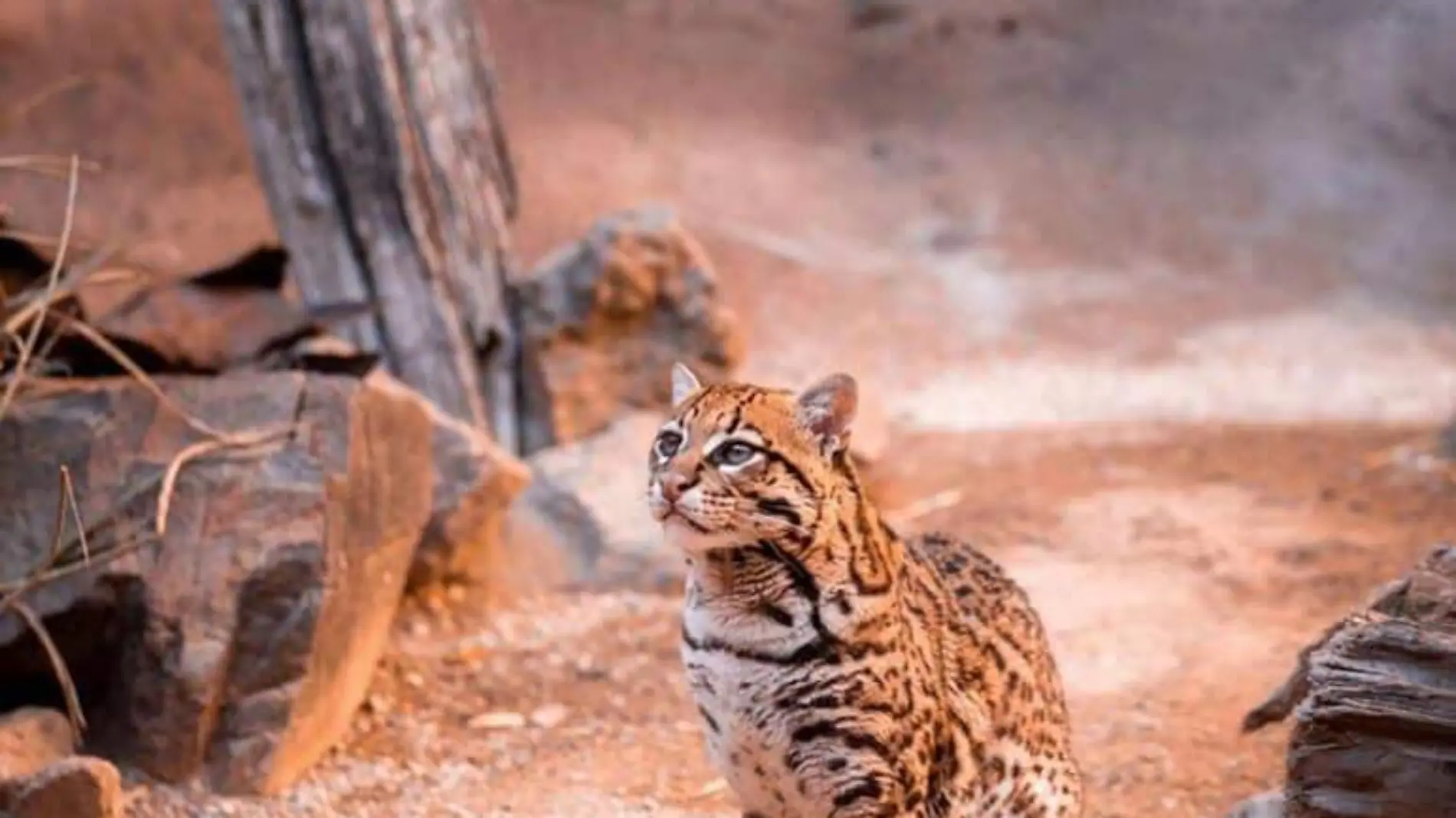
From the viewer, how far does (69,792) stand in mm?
4176

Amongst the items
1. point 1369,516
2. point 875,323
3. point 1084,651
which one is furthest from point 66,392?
point 875,323

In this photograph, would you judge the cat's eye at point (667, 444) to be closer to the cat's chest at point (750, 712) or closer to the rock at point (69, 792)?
the cat's chest at point (750, 712)

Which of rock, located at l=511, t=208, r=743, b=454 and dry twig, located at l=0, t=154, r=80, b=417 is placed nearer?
dry twig, located at l=0, t=154, r=80, b=417

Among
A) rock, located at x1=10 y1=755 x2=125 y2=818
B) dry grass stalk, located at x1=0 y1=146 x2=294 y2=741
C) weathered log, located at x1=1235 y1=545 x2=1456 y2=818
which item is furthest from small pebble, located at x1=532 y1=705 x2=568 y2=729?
weathered log, located at x1=1235 y1=545 x2=1456 y2=818

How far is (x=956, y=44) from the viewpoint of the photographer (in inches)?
528

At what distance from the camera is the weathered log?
326 cm

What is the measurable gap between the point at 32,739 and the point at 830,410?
7.17 ft

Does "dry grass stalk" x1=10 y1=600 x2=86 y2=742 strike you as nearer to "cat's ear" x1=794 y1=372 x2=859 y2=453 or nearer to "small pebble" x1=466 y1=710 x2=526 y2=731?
"small pebble" x1=466 y1=710 x2=526 y2=731

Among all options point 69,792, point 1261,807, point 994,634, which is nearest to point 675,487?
point 994,634

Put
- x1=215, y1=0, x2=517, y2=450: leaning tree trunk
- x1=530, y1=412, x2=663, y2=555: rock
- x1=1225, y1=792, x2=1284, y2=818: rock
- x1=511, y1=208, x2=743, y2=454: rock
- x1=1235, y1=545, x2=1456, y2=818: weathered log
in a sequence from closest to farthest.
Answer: x1=1235, y1=545, x2=1456, y2=818: weathered log, x1=1225, y1=792, x2=1284, y2=818: rock, x1=530, y1=412, x2=663, y2=555: rock, x1=215, y1=0, x2=517, y2=450: leaning tree trunk, x1=511, y1=208, x2=743, y2=454: rock

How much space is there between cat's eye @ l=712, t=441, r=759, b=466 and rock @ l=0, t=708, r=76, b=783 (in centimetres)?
182

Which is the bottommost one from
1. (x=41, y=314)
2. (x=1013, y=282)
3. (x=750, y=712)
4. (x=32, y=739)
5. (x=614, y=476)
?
(x=1013, y=282)

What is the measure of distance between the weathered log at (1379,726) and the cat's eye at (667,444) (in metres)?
1.15

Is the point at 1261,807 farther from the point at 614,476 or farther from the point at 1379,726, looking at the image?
the point at 614,476
